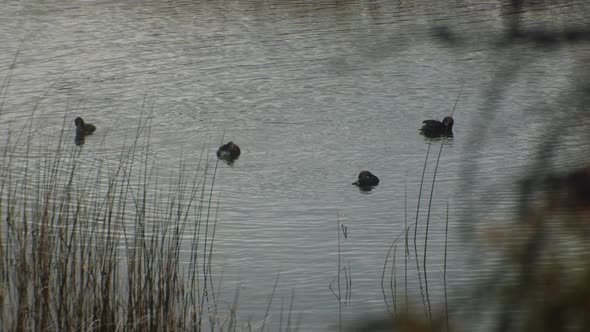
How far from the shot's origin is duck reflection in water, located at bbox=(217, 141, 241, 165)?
1130 cm

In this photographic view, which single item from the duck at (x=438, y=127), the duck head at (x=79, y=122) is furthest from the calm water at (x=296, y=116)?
the duck head at (x=79, y=122)

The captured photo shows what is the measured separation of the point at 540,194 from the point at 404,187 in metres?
8.68

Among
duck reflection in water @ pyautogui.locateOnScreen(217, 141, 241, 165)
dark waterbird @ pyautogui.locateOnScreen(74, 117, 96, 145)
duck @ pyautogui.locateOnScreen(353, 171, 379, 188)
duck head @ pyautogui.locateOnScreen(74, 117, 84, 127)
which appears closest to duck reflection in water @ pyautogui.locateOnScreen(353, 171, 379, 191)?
duck @ pyautogui.locateOnScreen(353, 171, 379, 188)

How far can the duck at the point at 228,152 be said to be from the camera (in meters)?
11.3

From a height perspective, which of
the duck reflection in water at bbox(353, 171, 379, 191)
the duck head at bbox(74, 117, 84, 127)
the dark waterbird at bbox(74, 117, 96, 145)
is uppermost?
the duck reflection in water at bbox(353, 171, 379, 191)

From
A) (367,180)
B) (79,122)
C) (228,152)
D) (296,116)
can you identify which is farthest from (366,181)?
(79,122)

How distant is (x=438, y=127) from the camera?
12.3m

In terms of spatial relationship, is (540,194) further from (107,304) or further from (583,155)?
(583,155)

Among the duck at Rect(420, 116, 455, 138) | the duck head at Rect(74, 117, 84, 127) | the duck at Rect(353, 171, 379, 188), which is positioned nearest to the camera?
the duck at Rect(353, 171, 379, 188)

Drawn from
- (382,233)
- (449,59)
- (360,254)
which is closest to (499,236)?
(360,254)

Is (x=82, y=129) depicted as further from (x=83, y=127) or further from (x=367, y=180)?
(x=367, y=180)

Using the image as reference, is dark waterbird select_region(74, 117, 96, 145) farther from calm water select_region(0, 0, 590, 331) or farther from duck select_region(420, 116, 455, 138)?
duck select_region(420, 116, 455, 138)

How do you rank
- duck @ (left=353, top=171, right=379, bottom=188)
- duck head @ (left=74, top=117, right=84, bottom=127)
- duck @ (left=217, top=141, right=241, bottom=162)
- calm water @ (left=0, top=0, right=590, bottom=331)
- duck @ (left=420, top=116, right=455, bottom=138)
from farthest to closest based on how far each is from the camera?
duck head @ (left=74, top=117, right=84, bottom=127) → duck @ (left=420, top=116, right=455, bottom=138) → duck @ (left=217, top=141, right=241, bottom=162) → duck @ (left=353, top=171, right=379, bottom=188) → calm water @ (left=0, top=0, right=590, bottom=331)

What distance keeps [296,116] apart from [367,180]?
3.73 meters
